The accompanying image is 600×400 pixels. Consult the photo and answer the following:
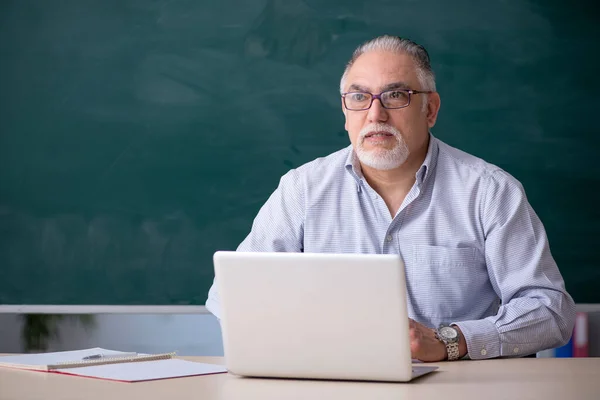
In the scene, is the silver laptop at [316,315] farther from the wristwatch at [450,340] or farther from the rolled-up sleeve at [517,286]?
the rolled-up sleeve at [517,286]

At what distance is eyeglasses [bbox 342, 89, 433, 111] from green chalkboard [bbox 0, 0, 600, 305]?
0.75 m

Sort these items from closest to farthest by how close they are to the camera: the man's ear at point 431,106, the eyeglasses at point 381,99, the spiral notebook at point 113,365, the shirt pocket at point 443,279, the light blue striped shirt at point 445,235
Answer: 1. the spiral notebook at point 113,365
2. the light blue striped shirt at point 445,235
3. the shirt pocket at point 443,279
4. the eyeglasses at point 381,99
5. the man's ear at point 431,106

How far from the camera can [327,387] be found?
1406 millimetres

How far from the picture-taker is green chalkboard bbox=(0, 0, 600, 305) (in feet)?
10.2

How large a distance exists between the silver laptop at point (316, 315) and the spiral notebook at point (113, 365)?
171mm

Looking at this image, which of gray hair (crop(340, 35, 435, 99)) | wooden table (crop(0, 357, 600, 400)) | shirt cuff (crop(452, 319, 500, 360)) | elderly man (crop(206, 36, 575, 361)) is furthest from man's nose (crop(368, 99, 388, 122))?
wooden table (crop(0, 357, 600, 400))

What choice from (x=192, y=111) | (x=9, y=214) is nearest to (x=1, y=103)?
(x=9, y=214)

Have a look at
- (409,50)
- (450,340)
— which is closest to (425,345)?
(450,340)

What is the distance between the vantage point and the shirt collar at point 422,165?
2404 mm

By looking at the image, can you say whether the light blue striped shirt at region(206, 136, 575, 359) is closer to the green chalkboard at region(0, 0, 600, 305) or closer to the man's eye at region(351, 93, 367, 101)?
the man's eye at region(351, 93, 367, 101)

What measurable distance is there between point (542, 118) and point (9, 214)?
210 cm

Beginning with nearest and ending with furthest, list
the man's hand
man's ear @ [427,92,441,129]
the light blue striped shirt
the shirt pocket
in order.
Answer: the man's hand → the light blue striped shirt → the shirt pocket → man's ear @ [427,92,441,129]

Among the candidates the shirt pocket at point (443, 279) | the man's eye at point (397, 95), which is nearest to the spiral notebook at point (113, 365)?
the shirt pocket at point (443, 279)

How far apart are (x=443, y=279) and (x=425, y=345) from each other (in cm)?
55
